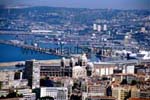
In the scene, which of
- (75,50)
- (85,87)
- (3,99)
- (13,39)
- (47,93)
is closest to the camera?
(3,99)

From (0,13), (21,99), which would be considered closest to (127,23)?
(0,13)

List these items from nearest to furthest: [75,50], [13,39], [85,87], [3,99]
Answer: [3,99] < [85,87] < [13,39] < [75,50]

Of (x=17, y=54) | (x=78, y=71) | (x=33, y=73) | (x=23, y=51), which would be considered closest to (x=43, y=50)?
(x=23, y=51)

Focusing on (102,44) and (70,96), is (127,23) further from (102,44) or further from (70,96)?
(70,96)

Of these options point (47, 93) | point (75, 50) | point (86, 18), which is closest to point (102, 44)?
point (75, 50)

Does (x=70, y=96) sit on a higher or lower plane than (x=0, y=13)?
lower

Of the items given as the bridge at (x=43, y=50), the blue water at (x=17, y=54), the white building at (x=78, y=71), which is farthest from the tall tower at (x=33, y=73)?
the bridge at (x=43, y=50)

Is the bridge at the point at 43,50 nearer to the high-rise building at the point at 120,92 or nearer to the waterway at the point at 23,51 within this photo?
the waterway at the point at 23,51

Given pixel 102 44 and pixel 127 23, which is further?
pixel 102 44
